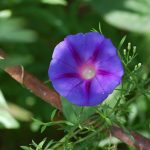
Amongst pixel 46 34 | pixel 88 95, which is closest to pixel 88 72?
pixel 88 95

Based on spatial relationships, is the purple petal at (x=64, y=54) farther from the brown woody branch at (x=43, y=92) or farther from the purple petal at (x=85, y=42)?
the brown woody branch at (x=43, y=92)

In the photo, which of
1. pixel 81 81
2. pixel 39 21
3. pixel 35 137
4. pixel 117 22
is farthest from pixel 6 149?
pixel 81 81

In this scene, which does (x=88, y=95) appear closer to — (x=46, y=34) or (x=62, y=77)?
(x=62, y=77)

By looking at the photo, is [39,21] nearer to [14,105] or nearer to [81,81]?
[14,105]

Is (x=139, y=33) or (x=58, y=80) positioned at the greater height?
(x=58, y=80)

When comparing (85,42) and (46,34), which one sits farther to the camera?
(46,34)

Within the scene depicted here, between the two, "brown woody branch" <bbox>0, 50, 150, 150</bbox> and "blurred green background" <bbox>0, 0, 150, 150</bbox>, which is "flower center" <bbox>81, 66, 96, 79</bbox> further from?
"blurred green background" <bbox>0, 0, 150, 150</bbox>

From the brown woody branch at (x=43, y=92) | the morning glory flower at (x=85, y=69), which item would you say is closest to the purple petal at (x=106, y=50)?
the morning glory flower at (x=85, y=69)
